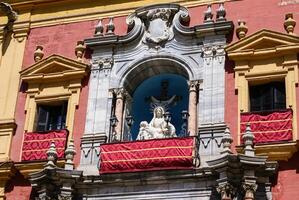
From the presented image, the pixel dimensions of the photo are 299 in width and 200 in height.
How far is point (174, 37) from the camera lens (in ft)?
60.8

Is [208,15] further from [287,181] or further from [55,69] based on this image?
[287,181]

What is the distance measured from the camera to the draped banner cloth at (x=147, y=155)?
647 inches

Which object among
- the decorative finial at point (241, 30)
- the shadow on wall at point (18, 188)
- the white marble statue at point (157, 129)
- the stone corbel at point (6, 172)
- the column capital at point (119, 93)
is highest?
the decorative finial at point (241, 30)

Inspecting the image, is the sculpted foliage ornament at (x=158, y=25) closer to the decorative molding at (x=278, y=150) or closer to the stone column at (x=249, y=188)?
the decorative molding at (x=278, y=150)

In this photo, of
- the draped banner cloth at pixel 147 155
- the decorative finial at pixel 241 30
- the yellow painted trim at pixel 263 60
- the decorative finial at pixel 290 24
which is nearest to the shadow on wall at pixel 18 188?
the draped banner cloth at pixel 147 155

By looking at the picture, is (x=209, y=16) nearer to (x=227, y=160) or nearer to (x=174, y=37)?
(x=174, y=37)

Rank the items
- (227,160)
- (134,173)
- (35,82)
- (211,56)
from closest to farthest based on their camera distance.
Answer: (227,160), (134,173), (211,56), (35,82)

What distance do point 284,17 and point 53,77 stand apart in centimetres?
605

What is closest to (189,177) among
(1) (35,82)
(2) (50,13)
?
(1) (35,82)

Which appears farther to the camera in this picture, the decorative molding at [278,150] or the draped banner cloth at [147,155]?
the draped banner cloth at [147,155]

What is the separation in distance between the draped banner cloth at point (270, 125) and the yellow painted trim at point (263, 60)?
1.22ft

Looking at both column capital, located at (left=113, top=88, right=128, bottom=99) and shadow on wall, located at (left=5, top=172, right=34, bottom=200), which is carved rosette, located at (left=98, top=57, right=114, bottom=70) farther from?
shadow on wall, located at (left=5, top=172, right=34, bottom=200)

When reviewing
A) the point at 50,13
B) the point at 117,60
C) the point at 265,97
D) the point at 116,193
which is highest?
the point at 50,13

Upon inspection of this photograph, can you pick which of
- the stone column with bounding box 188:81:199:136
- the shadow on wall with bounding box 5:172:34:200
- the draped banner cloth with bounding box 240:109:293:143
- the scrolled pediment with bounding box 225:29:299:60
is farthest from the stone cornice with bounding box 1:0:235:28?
the shadow on wall with bounding box 5:172:34:200
